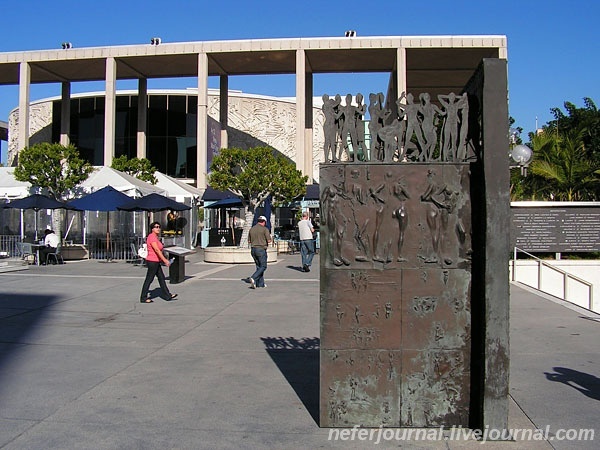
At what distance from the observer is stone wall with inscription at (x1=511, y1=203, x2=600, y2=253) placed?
57.4 feet

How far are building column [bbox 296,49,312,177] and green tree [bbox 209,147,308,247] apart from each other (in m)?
11.4

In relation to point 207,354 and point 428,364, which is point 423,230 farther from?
point 207,354

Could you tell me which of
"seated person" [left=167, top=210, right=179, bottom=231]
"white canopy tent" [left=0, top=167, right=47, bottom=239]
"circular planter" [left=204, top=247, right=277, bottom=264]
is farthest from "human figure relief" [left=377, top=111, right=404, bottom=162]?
"seated person" [left=167, top=210, right=179, bottom=231]

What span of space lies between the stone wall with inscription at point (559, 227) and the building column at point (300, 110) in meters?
17.8

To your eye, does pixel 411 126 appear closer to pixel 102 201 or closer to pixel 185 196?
pixel 102 201

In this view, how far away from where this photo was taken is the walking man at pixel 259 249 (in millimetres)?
12766

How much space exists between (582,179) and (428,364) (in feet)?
67.5

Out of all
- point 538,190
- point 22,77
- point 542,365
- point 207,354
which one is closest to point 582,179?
point 538,190

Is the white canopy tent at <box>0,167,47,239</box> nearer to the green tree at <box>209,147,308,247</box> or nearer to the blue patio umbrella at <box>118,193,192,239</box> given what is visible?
the blue patio umbrella at <box>118,193,192,239</box>

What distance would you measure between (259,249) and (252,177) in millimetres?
8926

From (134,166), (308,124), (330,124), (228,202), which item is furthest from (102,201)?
(308,124)

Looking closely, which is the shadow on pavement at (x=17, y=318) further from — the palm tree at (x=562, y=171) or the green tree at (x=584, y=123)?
the green tree at (x=584, y=123)

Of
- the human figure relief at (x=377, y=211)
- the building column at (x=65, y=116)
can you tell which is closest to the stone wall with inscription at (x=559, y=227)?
the human figure relief at (x=377, y=211)

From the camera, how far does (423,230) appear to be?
14.2 feet
